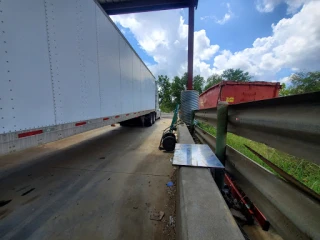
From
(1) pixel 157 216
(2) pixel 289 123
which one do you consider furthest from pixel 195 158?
(2) pixel 289 123

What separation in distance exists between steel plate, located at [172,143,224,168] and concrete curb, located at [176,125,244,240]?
0.77 ft

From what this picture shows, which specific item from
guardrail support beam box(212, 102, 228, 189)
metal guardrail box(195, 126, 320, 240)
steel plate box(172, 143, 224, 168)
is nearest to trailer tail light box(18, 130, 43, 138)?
steel plate box(172, 143, 224, 168)

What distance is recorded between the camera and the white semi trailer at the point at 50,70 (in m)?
1.71

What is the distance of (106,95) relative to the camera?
411 centimetres

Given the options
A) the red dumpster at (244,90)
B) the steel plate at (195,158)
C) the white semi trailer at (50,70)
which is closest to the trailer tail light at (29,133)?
the white semi trailer at (50,70)

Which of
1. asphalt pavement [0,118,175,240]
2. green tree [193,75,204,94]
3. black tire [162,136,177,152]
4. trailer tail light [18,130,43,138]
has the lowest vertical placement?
asphalt pavement [0,118,175,240]

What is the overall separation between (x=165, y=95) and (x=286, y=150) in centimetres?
4017

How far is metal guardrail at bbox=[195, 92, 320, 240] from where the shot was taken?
0.82 m

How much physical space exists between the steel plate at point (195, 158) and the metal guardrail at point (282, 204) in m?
0.36

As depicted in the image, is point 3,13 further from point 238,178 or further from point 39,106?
point 238,178

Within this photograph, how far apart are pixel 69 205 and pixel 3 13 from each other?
248 cm

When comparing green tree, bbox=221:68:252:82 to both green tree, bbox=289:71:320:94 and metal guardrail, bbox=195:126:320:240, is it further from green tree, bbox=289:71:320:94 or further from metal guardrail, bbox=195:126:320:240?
metal guardrail, bbox=195:126:320:240

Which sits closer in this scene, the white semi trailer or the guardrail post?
the white semi trailer

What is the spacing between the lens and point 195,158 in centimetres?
208
